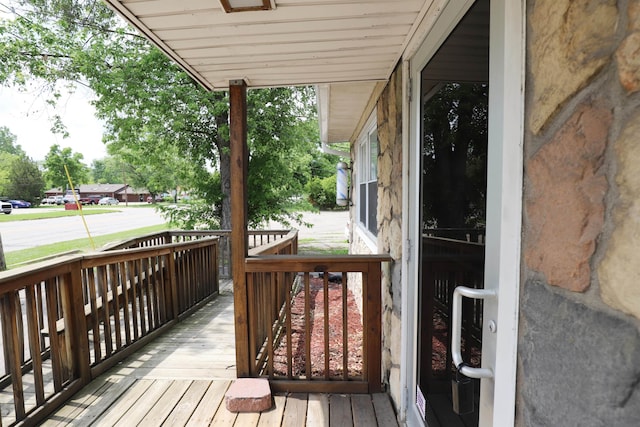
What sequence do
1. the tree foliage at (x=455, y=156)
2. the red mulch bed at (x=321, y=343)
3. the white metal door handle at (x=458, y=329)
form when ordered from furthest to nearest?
the red mulch bed at (x=321, y=343), the tree foliage at (x=455, y=156), the white metal door handle at (x=458, y=329)

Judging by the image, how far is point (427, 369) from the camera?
5.93 ft

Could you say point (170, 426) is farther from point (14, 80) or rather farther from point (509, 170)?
point (14, 80)

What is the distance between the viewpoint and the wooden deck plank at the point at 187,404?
216 centimetres

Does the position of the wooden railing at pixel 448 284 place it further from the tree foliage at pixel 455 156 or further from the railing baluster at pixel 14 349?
the railing baluster at pixel 14 349

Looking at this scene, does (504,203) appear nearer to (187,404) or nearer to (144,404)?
(187,404)

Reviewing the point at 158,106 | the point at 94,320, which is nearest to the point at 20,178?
the point at 158,106

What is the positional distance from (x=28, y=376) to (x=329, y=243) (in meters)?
9.93

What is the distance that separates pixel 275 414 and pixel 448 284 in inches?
56.3

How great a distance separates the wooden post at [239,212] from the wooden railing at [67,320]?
1.10 metres

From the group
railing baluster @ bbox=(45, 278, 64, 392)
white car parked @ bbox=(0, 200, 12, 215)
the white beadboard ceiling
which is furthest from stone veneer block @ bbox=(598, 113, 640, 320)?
white car parked @ bbox=(0, 200, 12, 215)

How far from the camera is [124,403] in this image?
235 cm

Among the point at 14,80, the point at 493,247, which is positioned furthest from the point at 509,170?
the point at 14,80

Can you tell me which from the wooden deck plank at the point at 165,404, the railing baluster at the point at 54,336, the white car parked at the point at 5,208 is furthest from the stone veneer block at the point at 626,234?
the white car parked at the point at 5,208

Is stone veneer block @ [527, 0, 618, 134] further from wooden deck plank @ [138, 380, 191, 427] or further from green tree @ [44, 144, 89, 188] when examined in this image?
green tree @ [44, 144, 89, 188]
